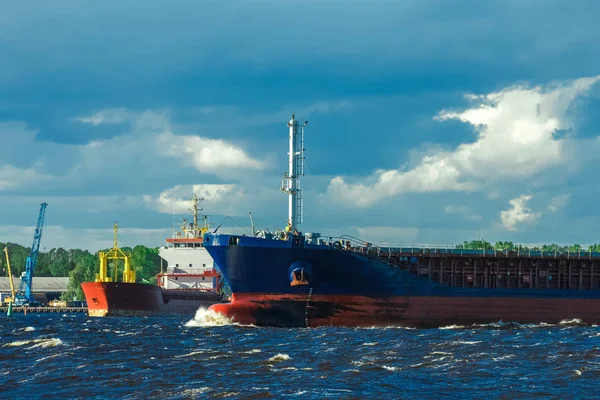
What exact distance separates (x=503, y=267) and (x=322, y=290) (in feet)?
53.8

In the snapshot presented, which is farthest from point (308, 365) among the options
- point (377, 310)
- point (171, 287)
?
point (171, 287)

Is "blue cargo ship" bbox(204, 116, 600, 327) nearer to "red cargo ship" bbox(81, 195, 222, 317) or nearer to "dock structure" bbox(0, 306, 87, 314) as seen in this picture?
"red cargo ship" bbox(81, 195, 222, 317)

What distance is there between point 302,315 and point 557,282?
21663 mm

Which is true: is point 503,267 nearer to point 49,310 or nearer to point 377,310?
point 377,310

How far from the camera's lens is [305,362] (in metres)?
36.7

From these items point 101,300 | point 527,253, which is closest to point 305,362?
point 527,253

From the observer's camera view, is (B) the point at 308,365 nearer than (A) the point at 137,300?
Yes

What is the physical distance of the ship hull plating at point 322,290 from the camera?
56.8 metres

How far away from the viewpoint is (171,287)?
10544 centimetres

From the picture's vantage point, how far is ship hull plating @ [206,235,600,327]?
186 ft

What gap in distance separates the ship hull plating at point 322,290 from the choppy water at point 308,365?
421 cm

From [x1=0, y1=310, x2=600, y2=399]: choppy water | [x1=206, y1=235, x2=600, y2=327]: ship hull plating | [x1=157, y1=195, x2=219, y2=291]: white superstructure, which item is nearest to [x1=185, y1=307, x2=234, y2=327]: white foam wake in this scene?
[x1=206, y1=235, x2=600, y2=327]: ship hull plating

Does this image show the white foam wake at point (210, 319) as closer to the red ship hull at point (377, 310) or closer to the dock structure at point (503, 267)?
the red ship hull at point (377, 310)

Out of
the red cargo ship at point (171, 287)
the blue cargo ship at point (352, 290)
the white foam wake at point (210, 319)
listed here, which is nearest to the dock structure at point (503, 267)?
the blue cargo ship at point (352, 290)
